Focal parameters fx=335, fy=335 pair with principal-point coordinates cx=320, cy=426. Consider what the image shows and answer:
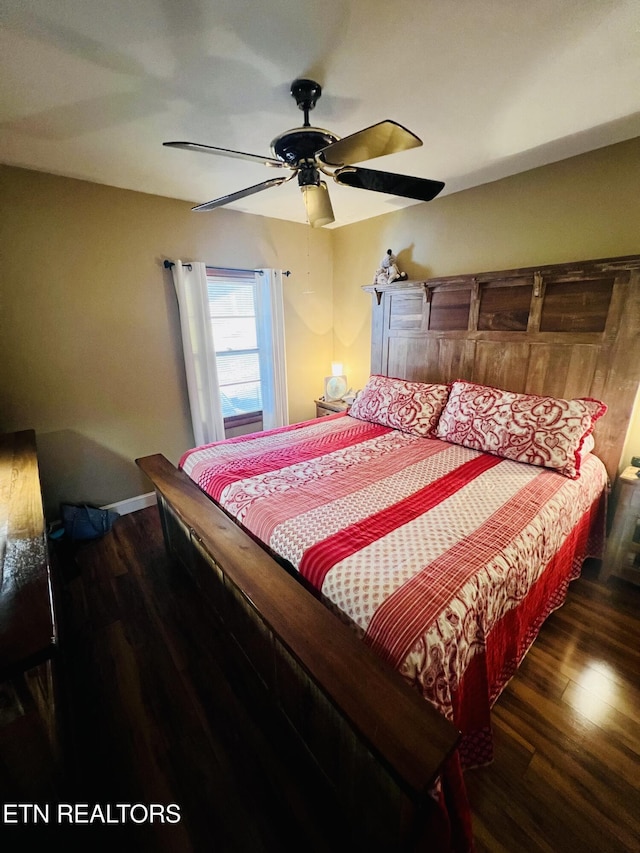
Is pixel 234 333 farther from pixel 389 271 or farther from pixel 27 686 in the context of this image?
pixel 27 686

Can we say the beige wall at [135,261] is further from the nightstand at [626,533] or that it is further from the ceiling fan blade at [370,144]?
the ceiling fan blade at [370,144]

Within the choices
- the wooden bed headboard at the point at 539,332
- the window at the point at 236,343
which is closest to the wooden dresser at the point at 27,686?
the window at the point at 236,343

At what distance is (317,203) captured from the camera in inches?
58.2

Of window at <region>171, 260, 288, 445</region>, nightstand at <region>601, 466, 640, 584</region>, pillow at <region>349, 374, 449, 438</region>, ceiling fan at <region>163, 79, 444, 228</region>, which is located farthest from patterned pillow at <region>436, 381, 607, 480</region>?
window at <region>171, 260, 288, 445</region>

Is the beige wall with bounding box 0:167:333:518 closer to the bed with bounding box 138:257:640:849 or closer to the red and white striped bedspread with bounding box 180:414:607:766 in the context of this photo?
the bed with bounding box 138:257:640:849

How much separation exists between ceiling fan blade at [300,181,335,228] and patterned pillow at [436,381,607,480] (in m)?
1.35

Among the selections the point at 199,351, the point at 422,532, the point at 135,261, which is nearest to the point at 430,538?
the point at 422,532

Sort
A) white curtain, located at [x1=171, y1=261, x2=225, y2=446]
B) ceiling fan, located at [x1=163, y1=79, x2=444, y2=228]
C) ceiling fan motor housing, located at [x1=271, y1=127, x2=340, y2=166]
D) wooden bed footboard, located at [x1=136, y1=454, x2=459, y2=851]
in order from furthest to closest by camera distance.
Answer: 1. white curtain, located at [x1=171, y1=261, x2=225, y2=446]
2. ceiling fan motor housing, located at [x1=271, y1=127, x2=340, y2=166]
3. ceiling fan, located at [x1=163, y1=79, x2=444, y2=228]
4. wooden bed footboard, located at [x1=136, y1=454, x2=459, y2=851]

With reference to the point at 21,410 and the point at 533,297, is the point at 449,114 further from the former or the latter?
the point at 21,410

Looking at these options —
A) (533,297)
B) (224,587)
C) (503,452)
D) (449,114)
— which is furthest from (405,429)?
(449,114)

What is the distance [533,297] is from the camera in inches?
82.1

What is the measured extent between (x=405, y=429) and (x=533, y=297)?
1.13 metres

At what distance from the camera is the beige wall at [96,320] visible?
210cm

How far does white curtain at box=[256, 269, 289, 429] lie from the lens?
10.1 ft
